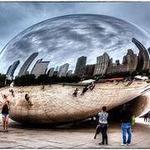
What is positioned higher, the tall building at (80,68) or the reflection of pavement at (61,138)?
the tall building at (80,68)

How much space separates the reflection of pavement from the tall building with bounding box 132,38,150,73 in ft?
5.38

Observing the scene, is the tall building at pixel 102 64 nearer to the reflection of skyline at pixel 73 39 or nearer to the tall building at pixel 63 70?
the reflection of skyline at pixel 73 39

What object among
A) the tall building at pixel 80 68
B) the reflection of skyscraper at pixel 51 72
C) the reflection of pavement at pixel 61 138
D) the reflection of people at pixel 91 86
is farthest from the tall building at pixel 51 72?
the reflection of pavement at pixel 61 138

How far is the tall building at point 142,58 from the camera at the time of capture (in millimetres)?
10167

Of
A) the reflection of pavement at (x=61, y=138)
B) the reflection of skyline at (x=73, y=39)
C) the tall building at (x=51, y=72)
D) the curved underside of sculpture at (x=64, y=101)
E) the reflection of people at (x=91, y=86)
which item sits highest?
the reflection of skyline at (x=73, y=39)

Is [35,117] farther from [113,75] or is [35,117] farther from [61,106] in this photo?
[113,75]

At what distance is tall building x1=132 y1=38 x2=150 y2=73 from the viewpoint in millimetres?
10167

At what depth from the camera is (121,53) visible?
32.3ft

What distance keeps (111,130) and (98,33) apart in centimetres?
278

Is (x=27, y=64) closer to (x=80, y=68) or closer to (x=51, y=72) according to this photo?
(x=51, y=72)

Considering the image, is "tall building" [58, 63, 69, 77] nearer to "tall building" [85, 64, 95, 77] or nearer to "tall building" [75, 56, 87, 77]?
"tall building" [75, 56, 87, 77]

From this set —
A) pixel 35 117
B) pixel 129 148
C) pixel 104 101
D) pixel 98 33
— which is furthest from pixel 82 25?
pixel 129 148

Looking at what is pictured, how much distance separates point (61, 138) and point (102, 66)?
1.88 m

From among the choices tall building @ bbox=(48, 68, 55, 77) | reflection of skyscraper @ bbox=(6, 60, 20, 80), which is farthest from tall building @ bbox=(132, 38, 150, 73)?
reflection of skyscraper @ bbox=(6, 60, 20, 80)
